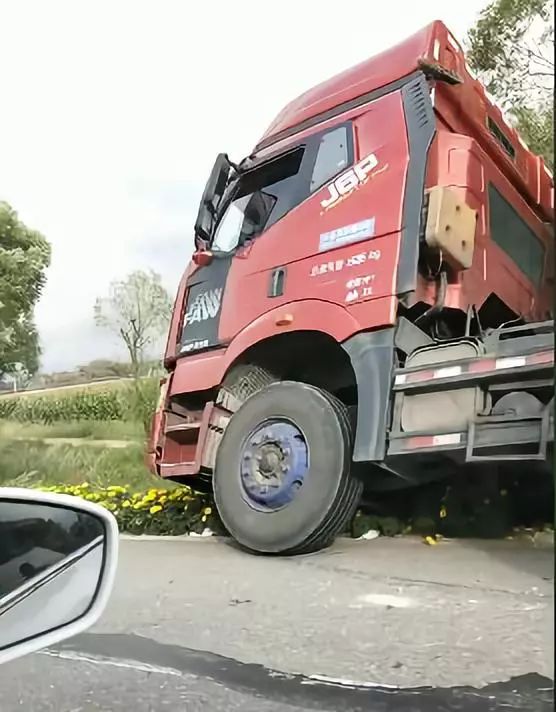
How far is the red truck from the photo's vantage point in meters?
1.04

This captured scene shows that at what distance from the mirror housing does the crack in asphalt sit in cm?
62

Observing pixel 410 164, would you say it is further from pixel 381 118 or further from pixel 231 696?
pixel 231 696

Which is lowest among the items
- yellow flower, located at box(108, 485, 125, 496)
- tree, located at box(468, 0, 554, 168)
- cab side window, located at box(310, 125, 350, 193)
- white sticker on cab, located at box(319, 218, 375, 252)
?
yellow flower, located at box(108, 485, 125, 496)

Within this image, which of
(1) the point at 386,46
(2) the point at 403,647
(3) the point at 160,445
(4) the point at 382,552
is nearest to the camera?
(2) the point at 403,647

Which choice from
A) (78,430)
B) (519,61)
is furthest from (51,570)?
(519,61)

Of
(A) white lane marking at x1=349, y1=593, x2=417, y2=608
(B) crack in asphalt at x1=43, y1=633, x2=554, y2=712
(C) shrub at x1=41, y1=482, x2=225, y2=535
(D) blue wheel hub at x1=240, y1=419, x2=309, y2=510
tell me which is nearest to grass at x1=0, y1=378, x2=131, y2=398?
(C) shrub at x1=41, y1=482, x2=225, y2=535

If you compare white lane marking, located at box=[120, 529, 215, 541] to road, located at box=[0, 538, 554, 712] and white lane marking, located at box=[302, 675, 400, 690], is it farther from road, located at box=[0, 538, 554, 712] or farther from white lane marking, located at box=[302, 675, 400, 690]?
white lane marking, located at box=[302, 675, 400, 690]

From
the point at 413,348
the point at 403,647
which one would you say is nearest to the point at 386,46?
the point at 413,348

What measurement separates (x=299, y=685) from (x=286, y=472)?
291 millimetres

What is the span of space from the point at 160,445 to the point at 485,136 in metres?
0.68

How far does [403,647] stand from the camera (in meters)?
0.98

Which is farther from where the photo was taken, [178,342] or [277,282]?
[178,342]

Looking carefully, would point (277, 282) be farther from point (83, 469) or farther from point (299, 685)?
point (299, 685)

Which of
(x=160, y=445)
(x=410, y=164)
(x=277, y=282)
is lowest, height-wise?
(x=160, y=445)
